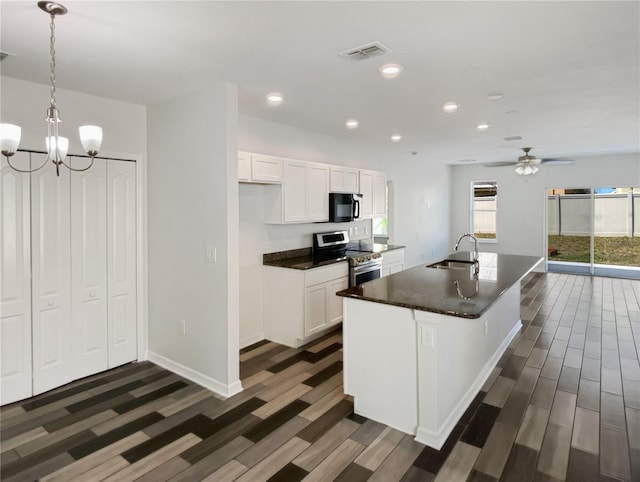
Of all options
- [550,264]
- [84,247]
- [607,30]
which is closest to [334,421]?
[84,247]

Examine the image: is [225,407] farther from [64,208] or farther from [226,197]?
[64,208]

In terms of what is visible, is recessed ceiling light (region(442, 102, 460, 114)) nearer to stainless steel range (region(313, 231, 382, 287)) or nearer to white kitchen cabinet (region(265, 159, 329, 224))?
white kitchen cabinet (region(265, 159, 329, 224))

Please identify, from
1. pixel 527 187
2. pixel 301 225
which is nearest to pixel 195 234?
pixel 301 225

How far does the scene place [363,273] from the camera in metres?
5.14

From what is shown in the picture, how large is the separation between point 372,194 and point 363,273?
1510 mm

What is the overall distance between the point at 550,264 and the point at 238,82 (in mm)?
8852

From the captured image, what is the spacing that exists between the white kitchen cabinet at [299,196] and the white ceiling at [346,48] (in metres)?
0.63

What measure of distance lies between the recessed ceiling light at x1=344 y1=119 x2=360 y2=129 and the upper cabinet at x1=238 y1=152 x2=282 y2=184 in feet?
3.21

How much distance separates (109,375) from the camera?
12.2 ft

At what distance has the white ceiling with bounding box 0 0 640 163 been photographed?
6.88 ft

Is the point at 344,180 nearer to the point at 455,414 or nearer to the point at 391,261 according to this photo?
the point at 391,261

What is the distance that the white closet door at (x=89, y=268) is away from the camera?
354 cm

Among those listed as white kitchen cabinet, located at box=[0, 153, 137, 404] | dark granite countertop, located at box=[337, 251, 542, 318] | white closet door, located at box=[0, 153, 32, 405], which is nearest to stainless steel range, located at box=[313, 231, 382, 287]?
dark granite countertop, located at box=[337, 251, 542, 318]

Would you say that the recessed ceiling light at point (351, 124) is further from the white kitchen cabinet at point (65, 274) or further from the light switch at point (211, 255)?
the white kitchen cabinet at point (65, 274)
